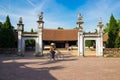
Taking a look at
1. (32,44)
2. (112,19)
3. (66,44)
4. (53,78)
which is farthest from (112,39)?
(32,44)

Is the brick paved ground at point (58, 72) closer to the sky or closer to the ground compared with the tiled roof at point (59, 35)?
closer to the ground

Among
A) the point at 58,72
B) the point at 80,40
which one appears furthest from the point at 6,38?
the point at 58,72

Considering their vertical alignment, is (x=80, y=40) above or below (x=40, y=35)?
below

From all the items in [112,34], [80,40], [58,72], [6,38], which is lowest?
[58,72]

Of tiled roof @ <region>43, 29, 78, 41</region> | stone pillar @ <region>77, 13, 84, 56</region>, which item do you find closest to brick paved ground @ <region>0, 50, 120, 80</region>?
stone pillar @ <region>77, 13, 84, 56</region>

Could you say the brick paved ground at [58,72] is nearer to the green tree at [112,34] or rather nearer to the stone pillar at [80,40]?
the stone pillar at [80,40]

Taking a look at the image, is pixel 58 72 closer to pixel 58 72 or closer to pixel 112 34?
pixel 58 72

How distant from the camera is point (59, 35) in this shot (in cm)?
4925

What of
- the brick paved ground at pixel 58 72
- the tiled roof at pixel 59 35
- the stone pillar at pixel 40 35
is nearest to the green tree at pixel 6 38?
the stone pillar at pixel 40 35

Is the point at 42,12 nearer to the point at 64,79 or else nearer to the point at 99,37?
the point at 99,37

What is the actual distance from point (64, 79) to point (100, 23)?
1897 centimetres

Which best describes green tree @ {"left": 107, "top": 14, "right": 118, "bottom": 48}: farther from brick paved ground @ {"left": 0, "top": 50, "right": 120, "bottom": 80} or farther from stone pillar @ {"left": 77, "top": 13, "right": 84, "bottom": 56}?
brick paved ground @ {"left": 0, "top": 50, "right": 120, "bottom": 80}

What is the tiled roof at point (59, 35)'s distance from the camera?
4756cm

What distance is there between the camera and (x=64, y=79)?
30.3 feet
